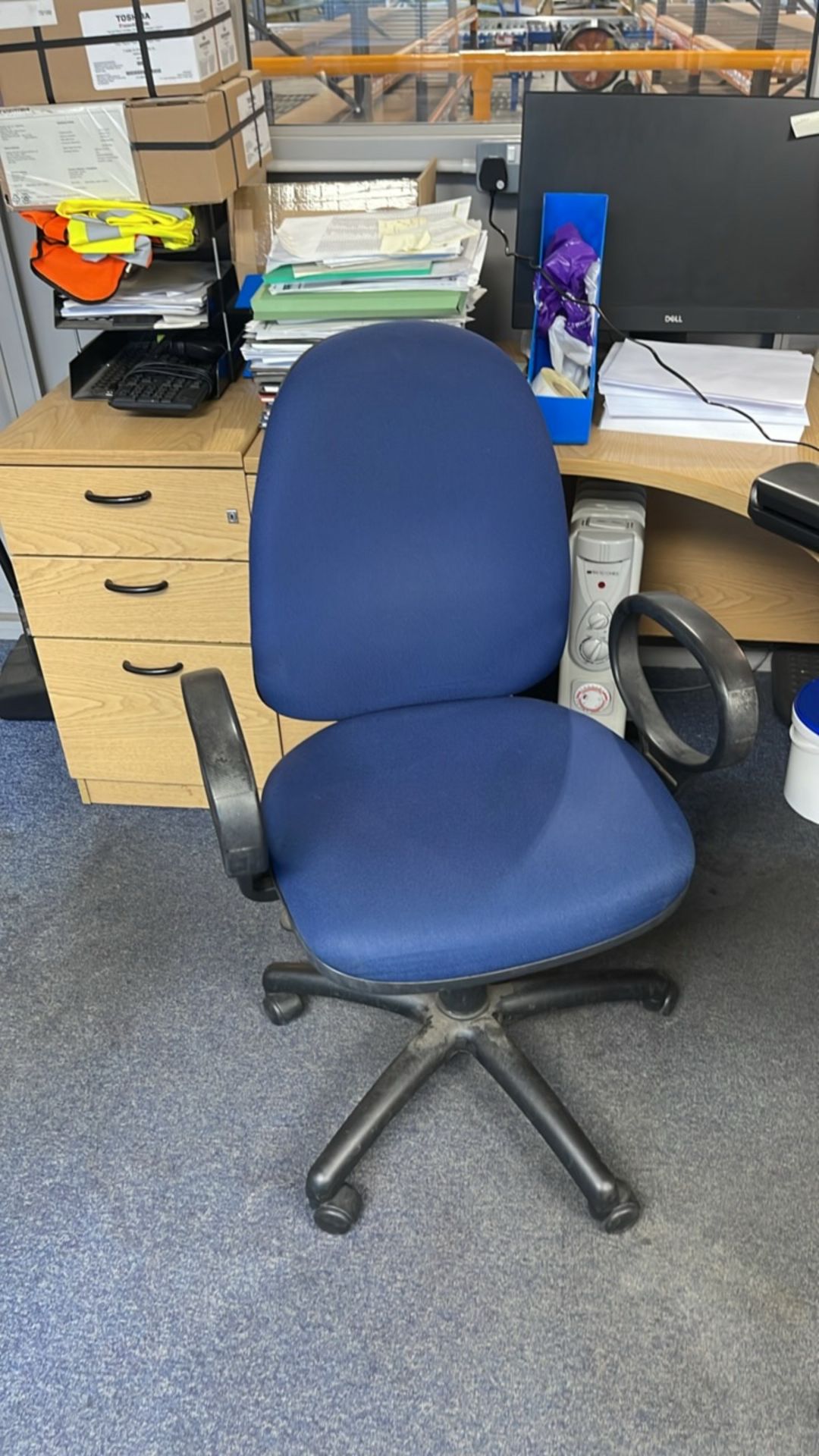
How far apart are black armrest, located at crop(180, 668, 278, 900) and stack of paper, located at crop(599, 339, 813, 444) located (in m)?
0.86

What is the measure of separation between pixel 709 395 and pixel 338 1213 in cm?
126

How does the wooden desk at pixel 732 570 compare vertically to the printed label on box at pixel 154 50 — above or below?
below

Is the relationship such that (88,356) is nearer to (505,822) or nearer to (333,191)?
(333,191)

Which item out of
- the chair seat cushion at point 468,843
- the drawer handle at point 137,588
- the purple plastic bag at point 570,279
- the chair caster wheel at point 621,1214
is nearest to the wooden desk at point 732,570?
the purple plastic bag at point 570,279

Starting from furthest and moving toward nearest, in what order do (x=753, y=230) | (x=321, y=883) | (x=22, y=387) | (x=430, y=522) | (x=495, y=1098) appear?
(x=22, y=387) → (x=753, y=230) → (x=495, y=1098) → (x=430, y=522) → (x=321, y=883)

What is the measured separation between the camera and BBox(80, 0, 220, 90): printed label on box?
60.4 inches

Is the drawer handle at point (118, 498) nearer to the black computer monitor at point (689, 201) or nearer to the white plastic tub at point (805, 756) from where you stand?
the black computer monitor at point (689, 201)

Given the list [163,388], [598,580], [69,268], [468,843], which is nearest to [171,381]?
[163,388]

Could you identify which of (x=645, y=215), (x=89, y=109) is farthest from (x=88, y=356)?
(x=645, y=215)

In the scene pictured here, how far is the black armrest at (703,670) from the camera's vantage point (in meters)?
1.17

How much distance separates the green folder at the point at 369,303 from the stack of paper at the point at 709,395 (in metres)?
0.28

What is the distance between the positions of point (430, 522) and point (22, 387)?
4.19 feet

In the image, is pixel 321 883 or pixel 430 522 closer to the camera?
pixel 321 883

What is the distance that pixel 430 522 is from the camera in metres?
1.37
